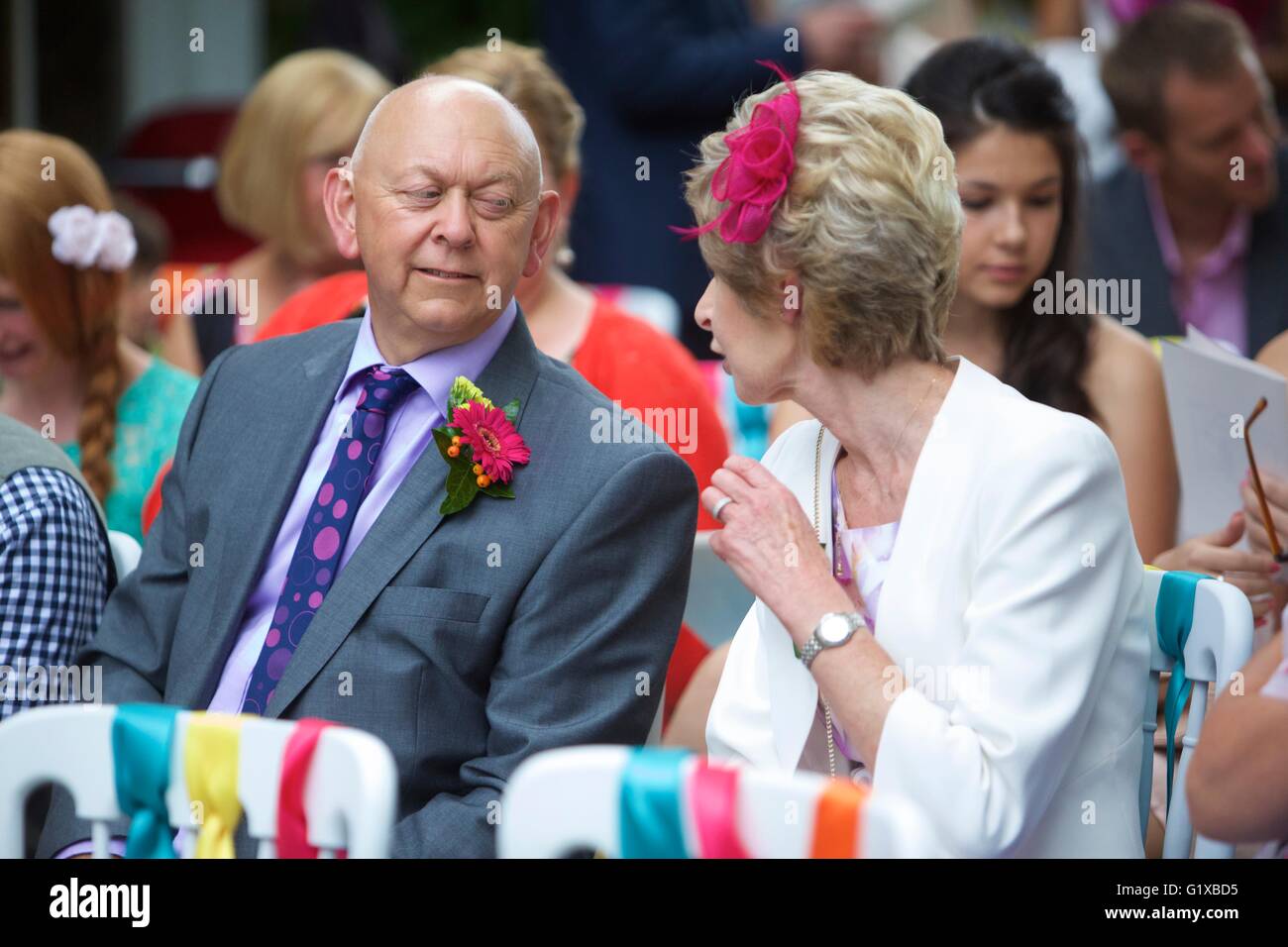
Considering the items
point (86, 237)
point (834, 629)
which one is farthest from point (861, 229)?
point (86, 237)

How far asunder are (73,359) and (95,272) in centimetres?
20

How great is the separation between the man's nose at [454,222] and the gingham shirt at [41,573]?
2.26ft

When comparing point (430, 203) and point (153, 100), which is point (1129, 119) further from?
point (153, 100)

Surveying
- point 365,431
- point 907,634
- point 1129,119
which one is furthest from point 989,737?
point 1129,119

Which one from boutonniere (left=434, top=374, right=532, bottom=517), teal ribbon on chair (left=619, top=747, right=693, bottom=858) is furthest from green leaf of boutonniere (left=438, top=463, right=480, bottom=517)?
teal ribbon on chair (left=619, top=747, right=693, bottom=858)

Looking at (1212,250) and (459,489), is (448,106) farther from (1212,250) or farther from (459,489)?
(1212,250)

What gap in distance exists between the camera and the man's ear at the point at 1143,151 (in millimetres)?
4039

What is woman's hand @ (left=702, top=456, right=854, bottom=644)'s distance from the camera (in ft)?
6.21

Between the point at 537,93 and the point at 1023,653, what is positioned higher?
the point at 537,93

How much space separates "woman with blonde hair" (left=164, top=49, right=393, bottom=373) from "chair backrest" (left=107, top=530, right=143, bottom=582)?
186cm

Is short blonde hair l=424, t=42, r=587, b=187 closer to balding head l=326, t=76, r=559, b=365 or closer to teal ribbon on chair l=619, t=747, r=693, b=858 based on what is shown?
balding head l=326, t=76, r=559, b=365

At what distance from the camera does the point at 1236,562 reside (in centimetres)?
254

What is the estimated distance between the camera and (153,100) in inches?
Result: 353

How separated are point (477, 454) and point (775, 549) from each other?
1.47 ft
